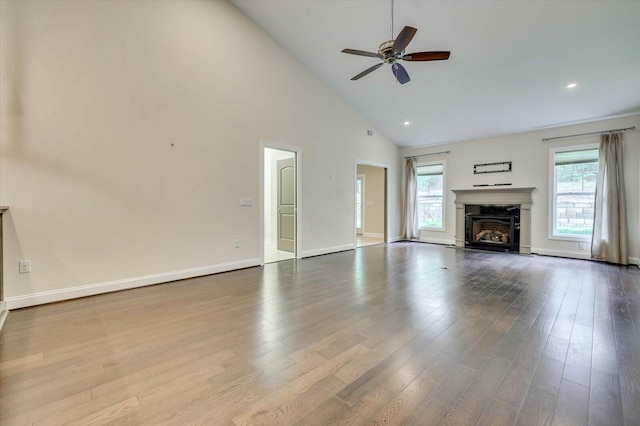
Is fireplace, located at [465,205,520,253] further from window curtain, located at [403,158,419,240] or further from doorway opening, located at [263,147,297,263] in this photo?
doorway opening, located at [263,147,297,263]

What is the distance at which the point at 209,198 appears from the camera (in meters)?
4.40

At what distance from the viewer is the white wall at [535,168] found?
202 inches

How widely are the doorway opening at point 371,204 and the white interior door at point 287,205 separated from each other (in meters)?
2.91

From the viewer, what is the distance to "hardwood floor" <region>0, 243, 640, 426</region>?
1519mm

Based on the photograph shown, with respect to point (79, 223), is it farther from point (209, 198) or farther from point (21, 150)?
point (209, 198)

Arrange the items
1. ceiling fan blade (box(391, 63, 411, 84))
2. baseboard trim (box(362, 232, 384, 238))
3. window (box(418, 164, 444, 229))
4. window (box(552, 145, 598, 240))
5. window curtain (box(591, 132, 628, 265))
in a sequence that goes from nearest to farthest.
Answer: ceiling fan blade (box(391, 63, 411, 84)), window curtain (box(591, 132, 628, 265)), window (box(552, 145, 598, 240)), window (box(418, 164, 444, 229)), baseboard trim (box(362, 232, 384, 238))

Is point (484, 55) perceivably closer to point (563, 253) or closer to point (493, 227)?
point (493, 227)

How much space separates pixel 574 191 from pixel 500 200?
1.31 metres

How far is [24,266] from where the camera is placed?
10.0 ft

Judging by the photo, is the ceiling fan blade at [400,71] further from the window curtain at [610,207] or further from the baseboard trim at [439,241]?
the baseboard trim at [439,241]

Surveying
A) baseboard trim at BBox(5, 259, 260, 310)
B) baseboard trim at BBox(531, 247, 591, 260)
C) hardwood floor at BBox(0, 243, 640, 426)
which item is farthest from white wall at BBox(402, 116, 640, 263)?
baseboard trim at BBox(5, 259, 260, 310)

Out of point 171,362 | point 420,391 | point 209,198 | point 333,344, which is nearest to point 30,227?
point 209,198

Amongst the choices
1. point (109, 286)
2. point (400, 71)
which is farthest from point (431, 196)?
point (109, 286)

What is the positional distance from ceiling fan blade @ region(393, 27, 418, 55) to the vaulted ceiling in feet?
4.21
